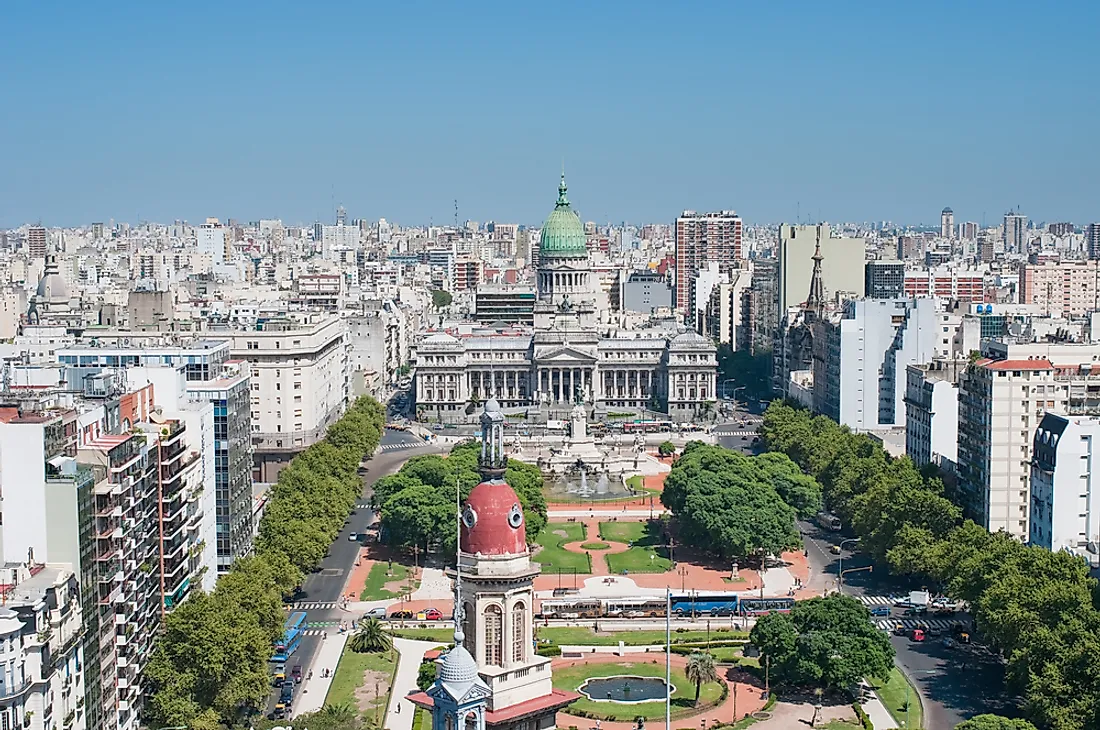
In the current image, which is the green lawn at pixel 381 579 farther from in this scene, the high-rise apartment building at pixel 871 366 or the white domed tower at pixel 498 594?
the high-rise apartment building at pixel 871 366

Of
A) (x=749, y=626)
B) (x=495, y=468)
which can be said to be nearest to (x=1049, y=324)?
(x=749, y=626)

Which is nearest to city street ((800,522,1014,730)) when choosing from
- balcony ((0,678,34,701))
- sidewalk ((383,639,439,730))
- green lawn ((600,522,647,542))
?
green lawn ((600,522,647,542))

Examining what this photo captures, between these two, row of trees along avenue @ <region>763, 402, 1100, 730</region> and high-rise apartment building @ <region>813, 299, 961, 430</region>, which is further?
high-rise apartment building @ <region>813, 299, 961, 430</region>

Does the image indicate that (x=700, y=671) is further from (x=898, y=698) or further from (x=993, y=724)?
(x=993, y=724)

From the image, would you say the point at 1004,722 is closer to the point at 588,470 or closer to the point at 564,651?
the point at 564,651

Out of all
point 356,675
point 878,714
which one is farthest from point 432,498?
point 878,714

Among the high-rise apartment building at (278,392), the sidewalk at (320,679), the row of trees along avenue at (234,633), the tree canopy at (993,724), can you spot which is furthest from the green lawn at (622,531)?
the tree canopy at (993,724)

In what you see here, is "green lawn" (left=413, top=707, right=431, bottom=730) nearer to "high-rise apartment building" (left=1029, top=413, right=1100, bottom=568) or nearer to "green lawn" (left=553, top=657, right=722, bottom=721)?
"green lawn" (left=553, top=657, right=722, bottom=721)

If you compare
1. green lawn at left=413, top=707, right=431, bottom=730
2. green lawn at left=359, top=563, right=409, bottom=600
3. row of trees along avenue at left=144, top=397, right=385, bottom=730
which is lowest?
green lawn at left=413, top=707, right=431, bottom=730
